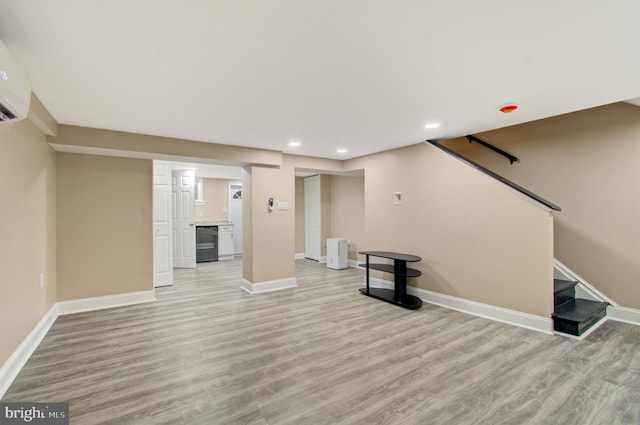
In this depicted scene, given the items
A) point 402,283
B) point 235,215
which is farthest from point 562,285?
point 235,215

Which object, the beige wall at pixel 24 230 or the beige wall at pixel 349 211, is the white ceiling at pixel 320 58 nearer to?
the beige wall at pixel 24 230

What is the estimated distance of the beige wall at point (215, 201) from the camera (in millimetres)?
8414

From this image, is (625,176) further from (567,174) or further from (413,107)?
(413,107)

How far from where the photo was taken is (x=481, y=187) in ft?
12.0

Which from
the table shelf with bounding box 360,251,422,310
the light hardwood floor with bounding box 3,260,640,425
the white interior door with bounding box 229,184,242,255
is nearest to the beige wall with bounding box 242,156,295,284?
the light hardwood floor with bounding box 3,260,640,425

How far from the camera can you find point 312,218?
7691 millimetres

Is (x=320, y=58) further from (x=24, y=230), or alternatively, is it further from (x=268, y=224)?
(x=268, y=224)

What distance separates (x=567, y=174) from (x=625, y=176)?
0.53 meters

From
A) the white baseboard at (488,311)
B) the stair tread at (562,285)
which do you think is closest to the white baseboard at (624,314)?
the stair tread at (562,285)

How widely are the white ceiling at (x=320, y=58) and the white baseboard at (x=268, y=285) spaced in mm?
2695

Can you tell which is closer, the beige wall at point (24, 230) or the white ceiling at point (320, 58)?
the white ceiling at point (320, 58)

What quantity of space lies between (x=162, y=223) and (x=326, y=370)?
4144 millimetres

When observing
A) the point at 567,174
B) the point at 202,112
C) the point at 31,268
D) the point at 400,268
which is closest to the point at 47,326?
the point at 31,268

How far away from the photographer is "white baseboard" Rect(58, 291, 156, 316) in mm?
3709
